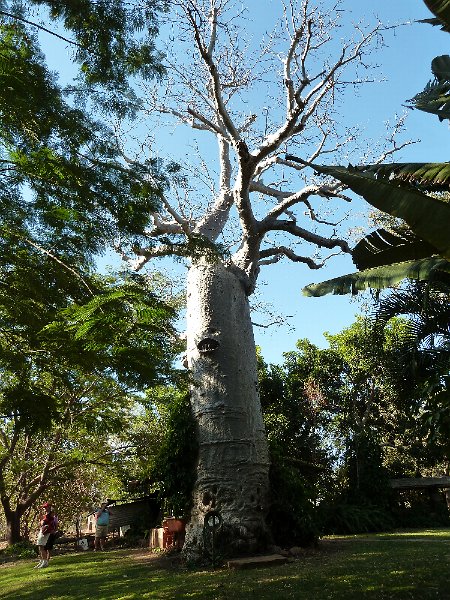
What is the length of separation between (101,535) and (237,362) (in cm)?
619

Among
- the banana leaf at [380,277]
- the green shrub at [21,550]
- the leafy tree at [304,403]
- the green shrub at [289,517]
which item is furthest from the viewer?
the leafy tree at [304,403]

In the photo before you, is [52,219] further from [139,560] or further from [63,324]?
[139,560]

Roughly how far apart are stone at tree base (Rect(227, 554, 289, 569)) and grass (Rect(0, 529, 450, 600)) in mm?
155

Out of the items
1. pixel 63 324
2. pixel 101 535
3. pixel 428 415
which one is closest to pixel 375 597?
pixel 63 324

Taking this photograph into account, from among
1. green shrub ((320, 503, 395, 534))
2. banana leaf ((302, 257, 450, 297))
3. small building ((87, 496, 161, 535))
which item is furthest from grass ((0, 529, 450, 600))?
small building ((87, 496, 161, 535))

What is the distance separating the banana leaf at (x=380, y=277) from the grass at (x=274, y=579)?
2600mm

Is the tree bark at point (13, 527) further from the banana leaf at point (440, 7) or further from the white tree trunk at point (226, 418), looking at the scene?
the banana leaf at point (440, 7)

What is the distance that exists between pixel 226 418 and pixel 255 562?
2.07 m

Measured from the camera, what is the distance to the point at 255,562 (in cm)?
669

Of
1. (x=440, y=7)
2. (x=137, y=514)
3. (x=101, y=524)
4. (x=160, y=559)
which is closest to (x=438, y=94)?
(x=440, y=7)

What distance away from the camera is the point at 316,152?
12969 mm

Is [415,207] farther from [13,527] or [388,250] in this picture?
[13,527]

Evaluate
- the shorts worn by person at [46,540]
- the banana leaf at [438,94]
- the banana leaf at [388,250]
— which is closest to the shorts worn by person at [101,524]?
the shorts worn by person at [46,540]

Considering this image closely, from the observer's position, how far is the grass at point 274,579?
4.79 meters
